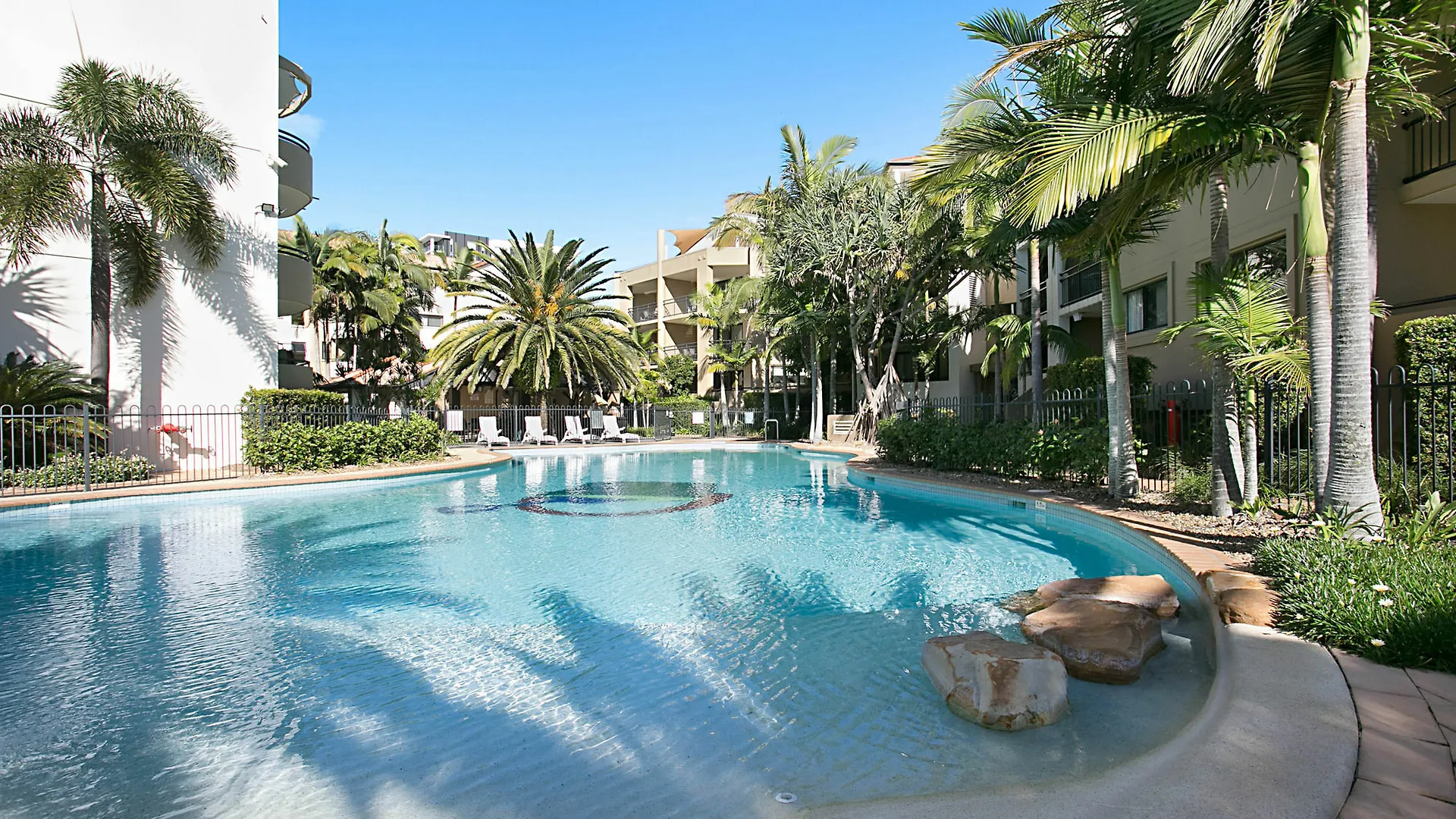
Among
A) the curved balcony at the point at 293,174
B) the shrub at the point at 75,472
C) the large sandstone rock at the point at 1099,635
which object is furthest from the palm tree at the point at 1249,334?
the curved balcony at the point at 293,174

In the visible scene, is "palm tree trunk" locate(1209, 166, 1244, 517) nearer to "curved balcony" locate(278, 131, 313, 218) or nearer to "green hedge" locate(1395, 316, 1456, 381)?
"green hedge" locate(1395, 316, 1456, 381)

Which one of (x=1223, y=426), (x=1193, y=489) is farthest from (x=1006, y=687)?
(x=1193, y=489)

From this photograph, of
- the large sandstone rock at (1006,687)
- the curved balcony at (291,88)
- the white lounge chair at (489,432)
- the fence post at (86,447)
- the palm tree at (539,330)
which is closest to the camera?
the large sandstone rock at (1006,687)

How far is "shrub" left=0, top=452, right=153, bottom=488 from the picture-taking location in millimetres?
12586

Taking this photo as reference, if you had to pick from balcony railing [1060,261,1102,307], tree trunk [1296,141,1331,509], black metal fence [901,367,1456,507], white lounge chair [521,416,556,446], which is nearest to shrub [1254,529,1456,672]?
tree trunk [1296,141,1331,509]

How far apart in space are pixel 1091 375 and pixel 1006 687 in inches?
465

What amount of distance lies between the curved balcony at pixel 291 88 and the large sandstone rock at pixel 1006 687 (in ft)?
70.5

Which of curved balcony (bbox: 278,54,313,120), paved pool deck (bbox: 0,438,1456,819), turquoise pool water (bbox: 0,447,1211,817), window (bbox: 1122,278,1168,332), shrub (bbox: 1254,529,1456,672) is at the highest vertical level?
curved balcony (bbox: 278,54,313,120)

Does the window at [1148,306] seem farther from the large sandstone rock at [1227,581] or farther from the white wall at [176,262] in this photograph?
the white wall at [176,262]

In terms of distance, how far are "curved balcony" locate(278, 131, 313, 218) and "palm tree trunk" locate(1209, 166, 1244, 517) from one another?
18839mm

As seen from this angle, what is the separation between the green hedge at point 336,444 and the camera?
15.3 m

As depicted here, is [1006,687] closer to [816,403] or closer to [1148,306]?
[1148,306]

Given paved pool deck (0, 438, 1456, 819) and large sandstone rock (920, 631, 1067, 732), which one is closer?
paved pool deck (0, 438, 1456, 819)

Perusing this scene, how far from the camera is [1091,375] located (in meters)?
14.0
